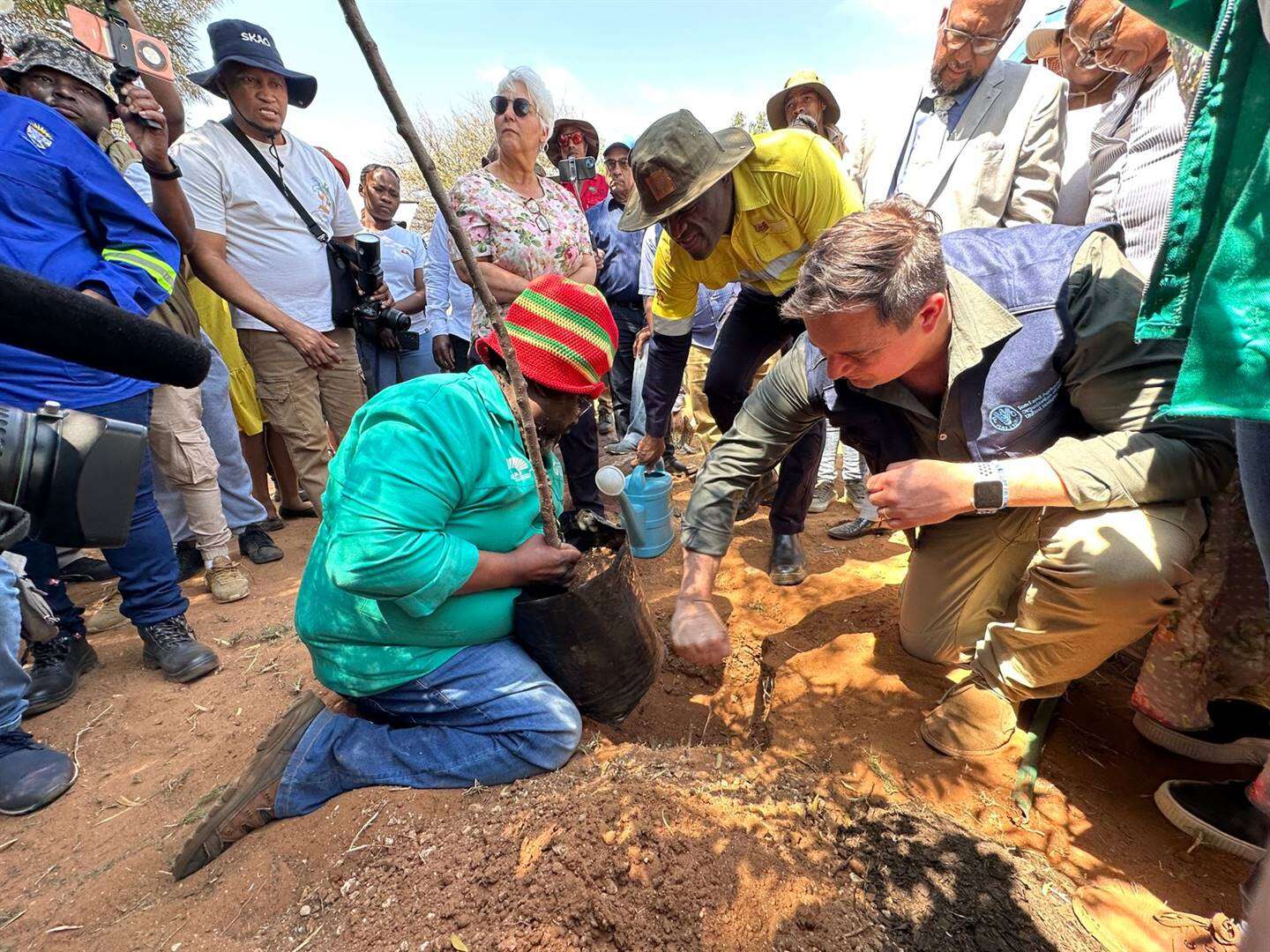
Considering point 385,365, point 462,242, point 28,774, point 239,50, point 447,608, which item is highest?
point 239,50

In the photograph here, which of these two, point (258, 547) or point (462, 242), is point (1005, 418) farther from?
point (258, 547)

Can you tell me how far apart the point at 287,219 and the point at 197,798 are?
2.98 meters

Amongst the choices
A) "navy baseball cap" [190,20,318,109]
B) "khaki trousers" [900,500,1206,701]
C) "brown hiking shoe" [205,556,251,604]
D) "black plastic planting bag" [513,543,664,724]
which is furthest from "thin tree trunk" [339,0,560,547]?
"navy baseball cap" [190,20,318,109]

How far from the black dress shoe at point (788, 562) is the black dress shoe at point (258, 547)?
3.11 meters

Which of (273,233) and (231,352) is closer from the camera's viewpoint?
(273,233)

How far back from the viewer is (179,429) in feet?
10.4

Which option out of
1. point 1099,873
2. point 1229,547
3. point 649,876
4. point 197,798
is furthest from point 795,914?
point 197,798

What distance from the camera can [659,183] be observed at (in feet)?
8.32

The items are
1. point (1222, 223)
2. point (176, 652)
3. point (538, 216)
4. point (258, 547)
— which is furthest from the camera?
point (258, 547)

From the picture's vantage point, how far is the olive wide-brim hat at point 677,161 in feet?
8.20

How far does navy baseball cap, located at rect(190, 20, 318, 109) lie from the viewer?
10.5 ft

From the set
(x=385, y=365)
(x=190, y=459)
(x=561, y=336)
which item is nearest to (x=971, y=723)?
(x=561, y=336)

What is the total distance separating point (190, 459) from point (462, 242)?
8.29 ft

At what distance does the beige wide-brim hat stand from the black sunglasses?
1734 mm
